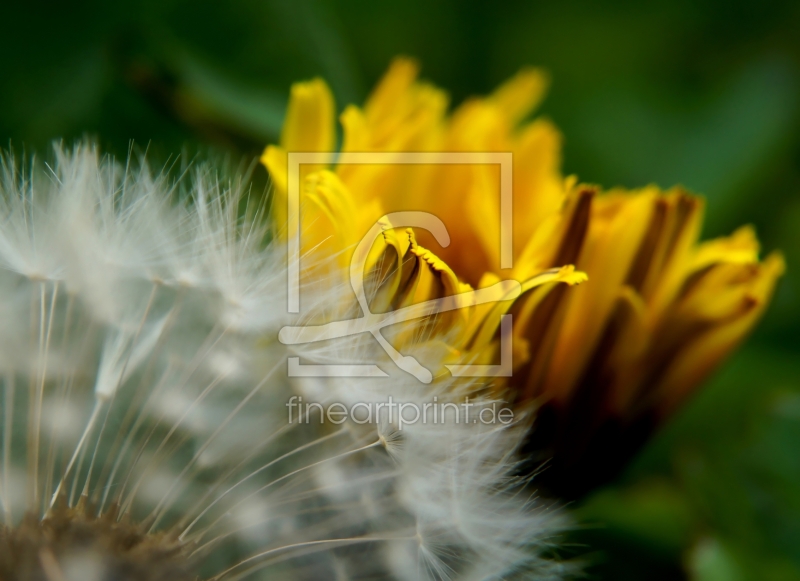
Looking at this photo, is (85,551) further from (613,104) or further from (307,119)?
(613,104)

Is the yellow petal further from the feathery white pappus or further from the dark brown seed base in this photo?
the dark brown seed base

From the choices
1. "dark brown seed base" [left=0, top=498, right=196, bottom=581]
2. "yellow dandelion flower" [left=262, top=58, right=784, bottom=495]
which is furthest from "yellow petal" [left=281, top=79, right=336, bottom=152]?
"dark brown seed base" [left=0, top=498, right=196, bottom=581]

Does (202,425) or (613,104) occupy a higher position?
(613,104)

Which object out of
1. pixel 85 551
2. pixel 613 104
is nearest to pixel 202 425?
pixel 85 551

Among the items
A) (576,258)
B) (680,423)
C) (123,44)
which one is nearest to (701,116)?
(680,423)

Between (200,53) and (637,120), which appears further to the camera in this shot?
(637,120)

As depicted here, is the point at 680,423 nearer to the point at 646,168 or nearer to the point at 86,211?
the point at 646,168
